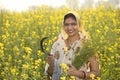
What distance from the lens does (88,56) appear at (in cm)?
307

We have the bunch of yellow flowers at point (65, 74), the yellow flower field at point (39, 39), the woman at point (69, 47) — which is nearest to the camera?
the bunch of yellow flowers at point (65, 74)

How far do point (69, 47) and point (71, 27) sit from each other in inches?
6.4

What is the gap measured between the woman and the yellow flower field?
20 centimetres

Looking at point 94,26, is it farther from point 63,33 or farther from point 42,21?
point 63,33

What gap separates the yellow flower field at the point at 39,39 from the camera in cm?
414

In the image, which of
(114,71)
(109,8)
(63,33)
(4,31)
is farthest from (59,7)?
(63,33)

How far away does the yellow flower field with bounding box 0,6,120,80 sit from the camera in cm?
414

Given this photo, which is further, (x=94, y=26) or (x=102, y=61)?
(x=94, y=26)

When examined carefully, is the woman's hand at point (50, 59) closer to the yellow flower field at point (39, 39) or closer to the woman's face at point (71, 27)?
the woman's face at point (71, 27)

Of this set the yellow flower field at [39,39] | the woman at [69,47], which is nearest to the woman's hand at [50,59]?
the woman at [69,47]

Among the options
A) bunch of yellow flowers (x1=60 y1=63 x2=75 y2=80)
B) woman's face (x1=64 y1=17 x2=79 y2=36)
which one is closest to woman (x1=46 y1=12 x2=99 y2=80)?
woman's face (x1=64 y1=17 x2=79 y2=36)

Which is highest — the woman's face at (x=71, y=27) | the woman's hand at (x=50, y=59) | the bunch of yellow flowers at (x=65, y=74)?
the woman's face at (x=71, y=27)

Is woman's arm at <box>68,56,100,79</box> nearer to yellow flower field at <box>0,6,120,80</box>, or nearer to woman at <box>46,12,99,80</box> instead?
woman at <box>46,12,99,80</box>

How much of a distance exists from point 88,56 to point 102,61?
2.15 meters
